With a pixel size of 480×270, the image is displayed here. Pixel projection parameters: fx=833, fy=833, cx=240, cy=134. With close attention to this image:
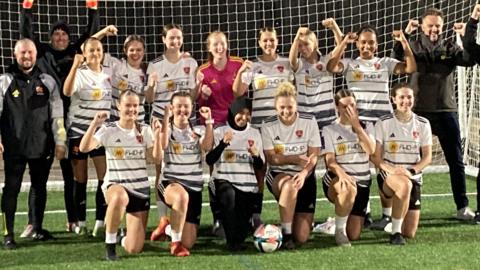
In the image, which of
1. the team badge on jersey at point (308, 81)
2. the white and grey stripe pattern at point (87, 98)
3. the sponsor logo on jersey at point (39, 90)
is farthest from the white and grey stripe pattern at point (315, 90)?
the sponsor logo on jersey at point (39, 90)

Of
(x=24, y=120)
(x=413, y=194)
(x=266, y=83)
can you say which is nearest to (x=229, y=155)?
(x=266, y=83)

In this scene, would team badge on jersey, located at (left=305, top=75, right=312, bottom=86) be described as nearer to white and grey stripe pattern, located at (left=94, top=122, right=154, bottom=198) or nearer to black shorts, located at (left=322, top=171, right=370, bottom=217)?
black shorts, located at (left=322, top=171, right=370, bottom=217)

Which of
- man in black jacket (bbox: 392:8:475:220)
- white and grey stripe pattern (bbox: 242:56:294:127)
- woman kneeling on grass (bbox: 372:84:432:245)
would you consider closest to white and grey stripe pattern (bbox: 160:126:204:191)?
white and grey stripe pattern (bbox: 242:56:294:127)

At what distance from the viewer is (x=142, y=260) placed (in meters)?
5.41

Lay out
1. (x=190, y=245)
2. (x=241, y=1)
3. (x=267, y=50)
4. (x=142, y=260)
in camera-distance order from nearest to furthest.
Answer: (x=142, y=260)
(x=190, y=245)
(x=267, y=50)
(x=241, y=1)

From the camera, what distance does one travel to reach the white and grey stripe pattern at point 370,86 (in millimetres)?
6332

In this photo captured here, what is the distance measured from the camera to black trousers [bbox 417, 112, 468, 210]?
6633 mm

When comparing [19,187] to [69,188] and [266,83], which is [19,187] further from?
[266,83]

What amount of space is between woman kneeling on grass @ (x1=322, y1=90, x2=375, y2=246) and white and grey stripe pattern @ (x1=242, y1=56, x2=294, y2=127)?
56 cm

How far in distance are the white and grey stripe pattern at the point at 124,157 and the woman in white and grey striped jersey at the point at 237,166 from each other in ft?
1.59

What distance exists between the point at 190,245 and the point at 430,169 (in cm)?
437

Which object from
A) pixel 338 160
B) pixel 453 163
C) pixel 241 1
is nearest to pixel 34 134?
pixel 338 160

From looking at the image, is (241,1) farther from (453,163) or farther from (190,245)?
(190,245)

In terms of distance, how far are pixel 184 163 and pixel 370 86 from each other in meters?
1.60
